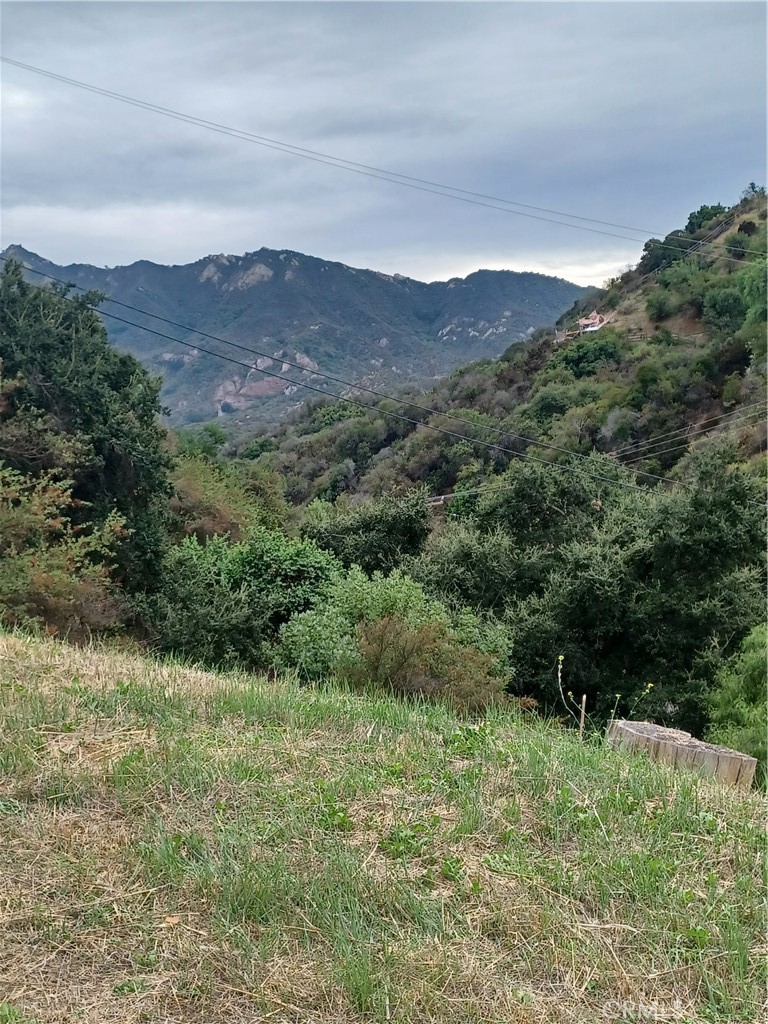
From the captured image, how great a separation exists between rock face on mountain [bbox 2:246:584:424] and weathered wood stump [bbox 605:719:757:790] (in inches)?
3912

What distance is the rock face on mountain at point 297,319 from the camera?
116875mm

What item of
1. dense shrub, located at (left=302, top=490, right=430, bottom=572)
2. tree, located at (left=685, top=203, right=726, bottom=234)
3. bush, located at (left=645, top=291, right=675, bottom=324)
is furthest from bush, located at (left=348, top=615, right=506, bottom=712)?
tree, located at (left=685, top=203, right=726, bottom=234)

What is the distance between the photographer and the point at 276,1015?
2270 millimetres

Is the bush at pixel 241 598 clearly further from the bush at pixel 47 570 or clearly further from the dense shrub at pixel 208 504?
the dense shrub at pixel 208 504

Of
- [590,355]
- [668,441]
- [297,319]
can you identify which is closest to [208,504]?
[668,441]

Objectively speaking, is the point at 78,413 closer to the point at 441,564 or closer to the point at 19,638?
the point at 441,564

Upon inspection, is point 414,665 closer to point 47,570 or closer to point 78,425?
point 47,570

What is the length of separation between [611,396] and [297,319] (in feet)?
322

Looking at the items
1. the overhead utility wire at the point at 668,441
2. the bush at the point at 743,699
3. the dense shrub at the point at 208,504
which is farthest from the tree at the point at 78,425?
the overhead utility wire at the point at 668,441

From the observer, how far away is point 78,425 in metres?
19.5

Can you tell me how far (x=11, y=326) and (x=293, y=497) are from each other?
29.2 metres

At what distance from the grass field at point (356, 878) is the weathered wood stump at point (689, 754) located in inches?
11.8

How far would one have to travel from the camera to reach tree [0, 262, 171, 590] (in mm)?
18328

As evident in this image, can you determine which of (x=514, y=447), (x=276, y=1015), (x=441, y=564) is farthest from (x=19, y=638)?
(x=514, y=447)
